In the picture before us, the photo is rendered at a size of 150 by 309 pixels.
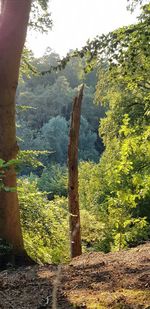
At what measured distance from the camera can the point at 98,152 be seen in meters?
56.0

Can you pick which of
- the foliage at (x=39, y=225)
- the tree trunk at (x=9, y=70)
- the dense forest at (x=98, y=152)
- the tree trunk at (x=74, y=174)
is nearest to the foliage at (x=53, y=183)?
the dense forest at (x=98, y=152)

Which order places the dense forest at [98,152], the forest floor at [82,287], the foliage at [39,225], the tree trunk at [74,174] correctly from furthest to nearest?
the tree trunk at [74,174], the foliage at [39,225], the dense forest at [98,152], the forest floor at [82,287]

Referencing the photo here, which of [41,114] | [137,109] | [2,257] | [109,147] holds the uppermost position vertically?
[41,114]

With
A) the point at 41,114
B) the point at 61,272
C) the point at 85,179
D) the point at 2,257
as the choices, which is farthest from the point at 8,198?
the point at 41,114

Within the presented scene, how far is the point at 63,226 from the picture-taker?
9273 mm

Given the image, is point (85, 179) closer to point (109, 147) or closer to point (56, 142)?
point (109, 147)

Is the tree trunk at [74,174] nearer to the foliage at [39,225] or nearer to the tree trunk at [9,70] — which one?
the foliage at [39,225]

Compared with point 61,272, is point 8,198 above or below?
above

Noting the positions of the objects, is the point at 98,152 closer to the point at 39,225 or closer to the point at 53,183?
the point at 53,183

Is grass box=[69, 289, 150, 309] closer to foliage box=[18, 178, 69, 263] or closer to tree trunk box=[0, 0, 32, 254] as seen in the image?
tree trunk box=[0, 0, 32, 254]

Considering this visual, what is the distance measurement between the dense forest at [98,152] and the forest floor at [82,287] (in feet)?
3.36

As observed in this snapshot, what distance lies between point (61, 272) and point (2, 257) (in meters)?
1.47

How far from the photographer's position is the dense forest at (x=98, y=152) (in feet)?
18.7

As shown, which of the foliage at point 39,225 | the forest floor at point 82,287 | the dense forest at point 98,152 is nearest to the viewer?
the forest floor at point 82,287
